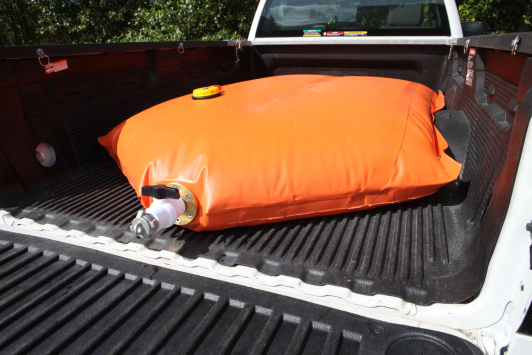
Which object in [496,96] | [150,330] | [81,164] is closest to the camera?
[150,330]

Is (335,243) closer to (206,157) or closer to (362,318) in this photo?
(362,318)

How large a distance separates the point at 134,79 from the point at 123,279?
50.7 inches

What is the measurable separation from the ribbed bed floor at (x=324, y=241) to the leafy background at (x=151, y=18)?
605 cm

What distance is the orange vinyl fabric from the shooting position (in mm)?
1162

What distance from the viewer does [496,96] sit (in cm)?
130

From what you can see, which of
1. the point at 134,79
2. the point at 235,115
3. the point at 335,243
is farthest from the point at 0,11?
the point at 335,243

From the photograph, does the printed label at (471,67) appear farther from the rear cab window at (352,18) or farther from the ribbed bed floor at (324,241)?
the rear cab window at (352,18)

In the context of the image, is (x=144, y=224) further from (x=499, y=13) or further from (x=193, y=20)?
(x=499, y=13)

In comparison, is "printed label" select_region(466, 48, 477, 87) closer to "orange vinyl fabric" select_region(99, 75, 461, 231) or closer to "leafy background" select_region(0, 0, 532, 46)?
"orange vinyl fabric" select_region(99, 75, 461, 231)

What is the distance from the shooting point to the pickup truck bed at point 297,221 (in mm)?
969

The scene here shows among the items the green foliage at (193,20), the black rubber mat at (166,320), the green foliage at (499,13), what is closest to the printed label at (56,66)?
the black rubber mat at (166,320)

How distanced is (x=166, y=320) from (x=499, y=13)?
8.22 m

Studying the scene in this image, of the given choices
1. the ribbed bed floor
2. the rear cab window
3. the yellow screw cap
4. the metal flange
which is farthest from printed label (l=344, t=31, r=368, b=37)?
the metal flange

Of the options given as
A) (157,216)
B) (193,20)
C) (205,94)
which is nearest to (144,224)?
(157,216)
